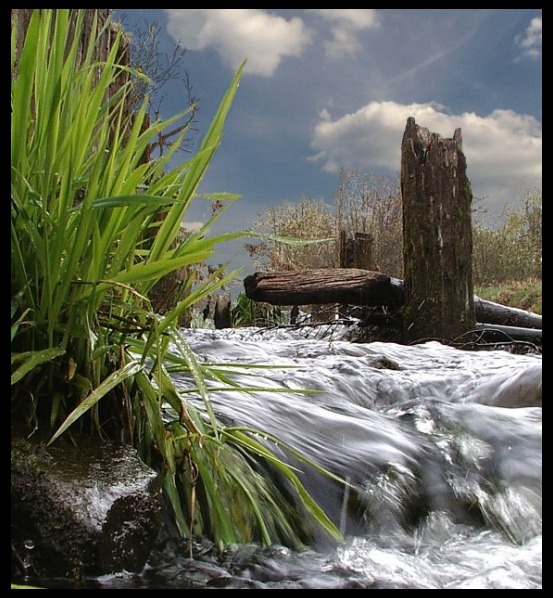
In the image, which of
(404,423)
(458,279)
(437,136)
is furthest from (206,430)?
Answer: (437,136)

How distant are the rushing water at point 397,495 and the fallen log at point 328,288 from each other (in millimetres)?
3553

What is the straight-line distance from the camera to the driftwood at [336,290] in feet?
21.0

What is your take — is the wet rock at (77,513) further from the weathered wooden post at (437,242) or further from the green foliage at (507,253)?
the green foliage at (507,253)

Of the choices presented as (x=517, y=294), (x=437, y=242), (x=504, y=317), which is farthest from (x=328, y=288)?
(x=517, y=294)

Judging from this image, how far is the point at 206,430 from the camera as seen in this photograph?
151 centimetres

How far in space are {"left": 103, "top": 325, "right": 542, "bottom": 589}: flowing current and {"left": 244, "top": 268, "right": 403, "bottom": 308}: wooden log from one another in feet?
11.7

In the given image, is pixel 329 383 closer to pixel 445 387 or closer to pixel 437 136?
pixel 445 387

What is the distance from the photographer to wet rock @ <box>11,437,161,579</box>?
3.79 feet

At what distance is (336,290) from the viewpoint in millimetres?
6430

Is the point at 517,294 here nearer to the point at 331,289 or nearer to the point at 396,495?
the point at 331,289

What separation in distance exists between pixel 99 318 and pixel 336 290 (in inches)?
197

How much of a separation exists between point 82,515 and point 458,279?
17.4 feet

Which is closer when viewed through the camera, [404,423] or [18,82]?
[18,82]

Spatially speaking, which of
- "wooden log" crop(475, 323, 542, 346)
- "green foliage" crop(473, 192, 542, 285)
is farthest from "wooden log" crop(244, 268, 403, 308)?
"green foliage" crop(473, 192, 542, 285)
